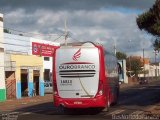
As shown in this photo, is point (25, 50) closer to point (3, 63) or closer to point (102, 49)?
point (3, 63)

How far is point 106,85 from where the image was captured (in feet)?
81.5

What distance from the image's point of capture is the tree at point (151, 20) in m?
25.7

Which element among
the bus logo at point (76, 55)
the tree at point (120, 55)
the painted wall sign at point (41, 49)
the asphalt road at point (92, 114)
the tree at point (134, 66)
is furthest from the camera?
the tree at point (120, 55)

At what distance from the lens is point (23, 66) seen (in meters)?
55.6

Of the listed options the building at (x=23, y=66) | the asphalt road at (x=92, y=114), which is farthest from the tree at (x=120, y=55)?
the asphalt road at (x=92, y=114)

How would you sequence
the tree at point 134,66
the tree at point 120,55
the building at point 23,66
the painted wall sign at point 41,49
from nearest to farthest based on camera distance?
the building at point 23,66 < the painted wall sign at point 41,49 < the tree at point 134,66 < the tree at point 120,55

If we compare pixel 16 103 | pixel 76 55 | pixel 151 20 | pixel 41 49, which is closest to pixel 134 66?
pixel 41 49

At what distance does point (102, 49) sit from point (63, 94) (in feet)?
9.86

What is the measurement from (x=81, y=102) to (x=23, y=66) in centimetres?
3286

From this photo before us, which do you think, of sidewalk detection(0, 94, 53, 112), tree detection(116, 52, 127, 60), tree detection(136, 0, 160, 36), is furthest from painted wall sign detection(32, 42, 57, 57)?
tree detection(116, 52, 127, 60)

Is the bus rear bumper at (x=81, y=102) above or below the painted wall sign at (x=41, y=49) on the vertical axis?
A: below

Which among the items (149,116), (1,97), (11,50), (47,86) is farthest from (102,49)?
(47,86)

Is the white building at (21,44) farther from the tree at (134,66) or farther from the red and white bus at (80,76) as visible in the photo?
the tree at (134,66)

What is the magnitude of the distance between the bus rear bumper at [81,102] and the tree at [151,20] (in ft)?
17.5
